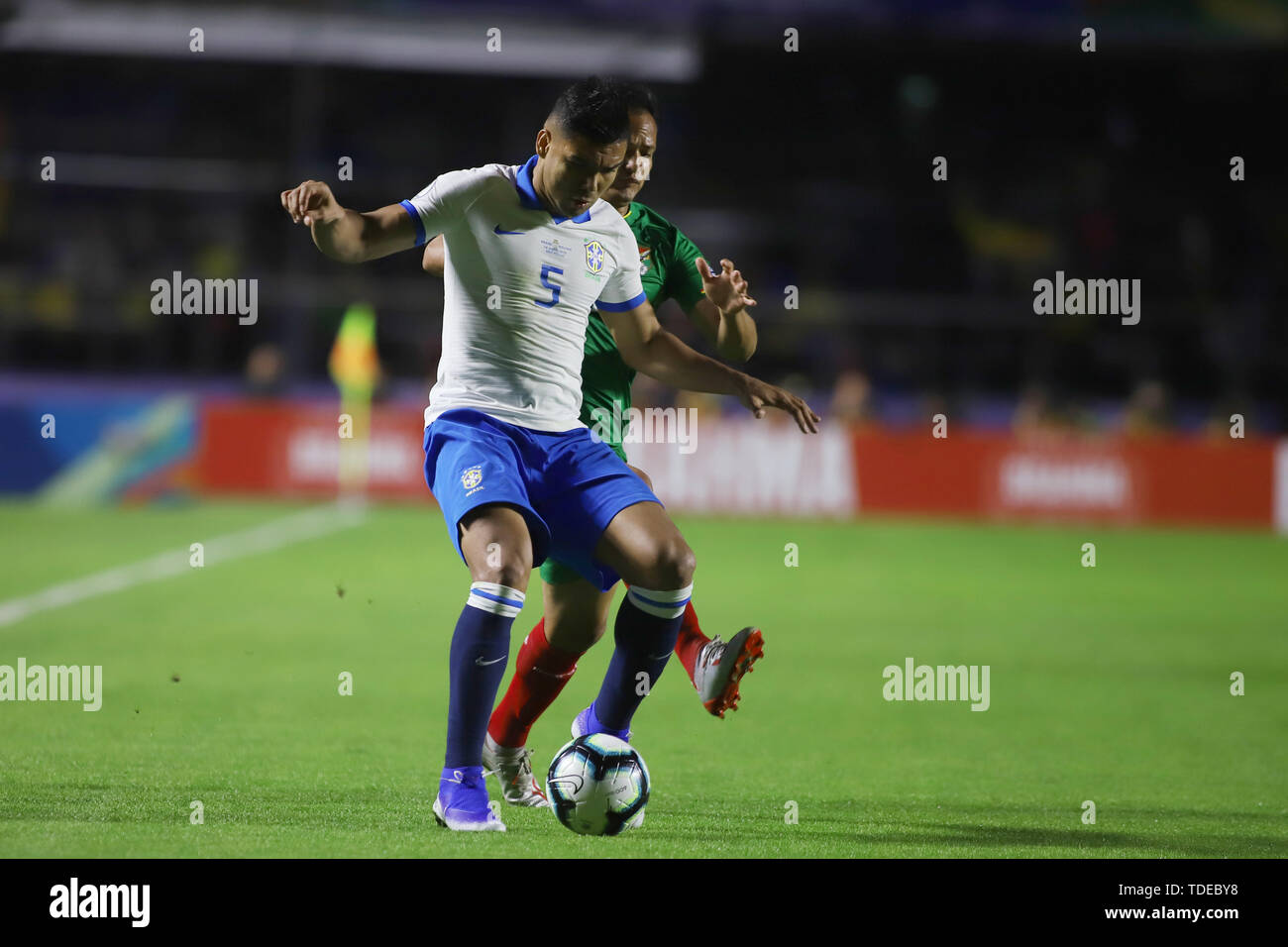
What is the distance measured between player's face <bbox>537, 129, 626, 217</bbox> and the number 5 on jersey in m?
0.19

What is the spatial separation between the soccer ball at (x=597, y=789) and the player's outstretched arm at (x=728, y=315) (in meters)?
1.44

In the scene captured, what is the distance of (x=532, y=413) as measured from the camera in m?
5.63

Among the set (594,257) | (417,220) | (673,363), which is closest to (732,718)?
(673,363)

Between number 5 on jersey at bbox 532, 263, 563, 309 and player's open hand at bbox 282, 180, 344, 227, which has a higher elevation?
player's open hand at bbox 282, 180, 344, 227

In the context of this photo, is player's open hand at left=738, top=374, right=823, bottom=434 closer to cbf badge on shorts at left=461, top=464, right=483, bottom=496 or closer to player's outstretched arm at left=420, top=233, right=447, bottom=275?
cbf badge on shorts at left=461, top=464, right=483, bottom=496

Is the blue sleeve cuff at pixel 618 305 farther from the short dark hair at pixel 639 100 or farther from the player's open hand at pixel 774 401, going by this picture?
the short dark hair at pixel 639 100

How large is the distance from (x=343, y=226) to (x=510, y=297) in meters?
0.77

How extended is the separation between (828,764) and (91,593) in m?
7.46

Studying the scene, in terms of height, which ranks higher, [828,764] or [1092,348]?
[1092,348]

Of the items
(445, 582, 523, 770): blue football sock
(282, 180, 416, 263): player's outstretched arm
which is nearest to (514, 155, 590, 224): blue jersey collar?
(282, 180, 416, 263): player's outstretched arm

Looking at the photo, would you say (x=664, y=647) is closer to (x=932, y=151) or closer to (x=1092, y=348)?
(x=1092, y=348)

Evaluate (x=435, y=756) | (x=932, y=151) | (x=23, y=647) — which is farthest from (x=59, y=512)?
(x=932, y=151)

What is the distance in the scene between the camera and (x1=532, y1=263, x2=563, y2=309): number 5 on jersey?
5.64m

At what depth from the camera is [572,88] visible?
213 inches
